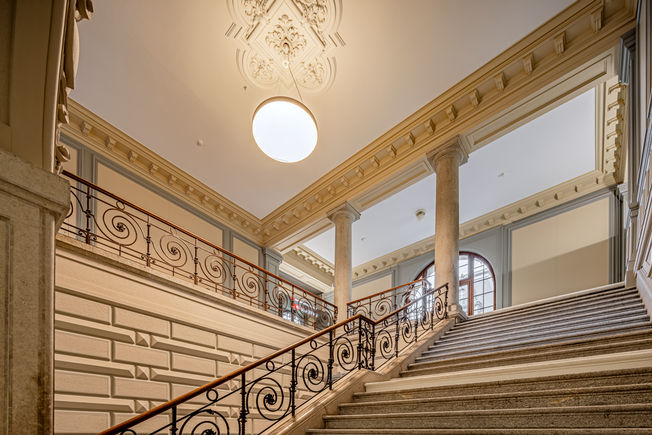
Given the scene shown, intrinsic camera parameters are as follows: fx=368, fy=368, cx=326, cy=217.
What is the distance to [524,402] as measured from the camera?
2.78 meters

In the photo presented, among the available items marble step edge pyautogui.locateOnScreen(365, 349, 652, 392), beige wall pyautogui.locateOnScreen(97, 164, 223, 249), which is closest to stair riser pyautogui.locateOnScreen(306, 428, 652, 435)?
marble step edge pyautogui.locateOnScreen(365, 349, 652, 392)

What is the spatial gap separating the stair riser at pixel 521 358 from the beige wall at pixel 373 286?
9254 mm

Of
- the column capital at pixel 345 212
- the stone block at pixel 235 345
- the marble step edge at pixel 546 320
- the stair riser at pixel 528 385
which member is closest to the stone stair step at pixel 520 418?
the stair riser at pixel 528 385

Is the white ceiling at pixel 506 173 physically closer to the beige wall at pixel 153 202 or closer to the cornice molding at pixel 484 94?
the cornice molding at pixel 484 94

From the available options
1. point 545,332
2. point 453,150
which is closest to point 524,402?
point 545,332

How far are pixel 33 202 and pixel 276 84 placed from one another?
18.9 ft

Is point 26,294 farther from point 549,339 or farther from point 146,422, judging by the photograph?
point 549,339

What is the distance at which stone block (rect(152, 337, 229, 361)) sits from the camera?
491 centimetres

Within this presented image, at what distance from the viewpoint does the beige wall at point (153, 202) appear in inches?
300

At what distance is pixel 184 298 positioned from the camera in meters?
5.39

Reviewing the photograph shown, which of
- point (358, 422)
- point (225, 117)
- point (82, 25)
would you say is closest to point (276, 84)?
point (225, 117)

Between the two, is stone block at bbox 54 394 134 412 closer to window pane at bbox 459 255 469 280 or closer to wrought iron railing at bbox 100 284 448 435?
wrought iron railing at bbox 100 284 448 435

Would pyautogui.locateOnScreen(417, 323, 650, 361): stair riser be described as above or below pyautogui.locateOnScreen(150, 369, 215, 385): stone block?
above

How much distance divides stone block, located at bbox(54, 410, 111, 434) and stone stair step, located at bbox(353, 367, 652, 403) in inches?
126
